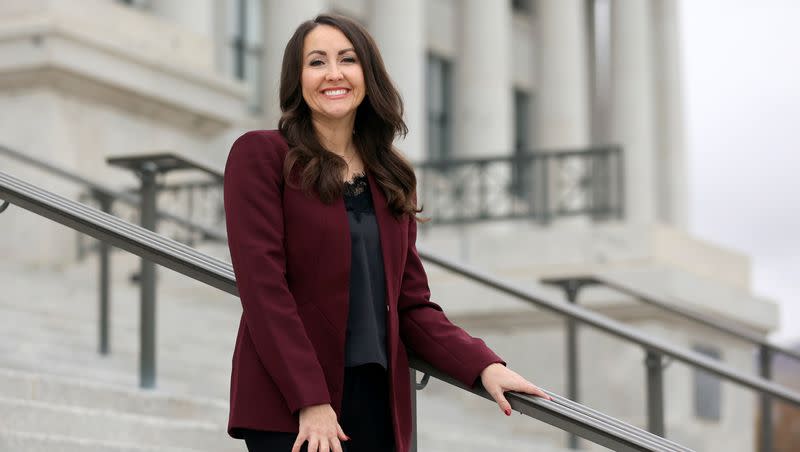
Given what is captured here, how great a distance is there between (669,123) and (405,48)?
13047 mm

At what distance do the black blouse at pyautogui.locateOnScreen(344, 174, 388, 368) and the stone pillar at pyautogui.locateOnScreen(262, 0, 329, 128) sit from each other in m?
18.7

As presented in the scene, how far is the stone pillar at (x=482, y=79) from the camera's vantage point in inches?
1100

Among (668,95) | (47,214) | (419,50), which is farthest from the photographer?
(668,95)

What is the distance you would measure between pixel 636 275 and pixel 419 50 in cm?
1234

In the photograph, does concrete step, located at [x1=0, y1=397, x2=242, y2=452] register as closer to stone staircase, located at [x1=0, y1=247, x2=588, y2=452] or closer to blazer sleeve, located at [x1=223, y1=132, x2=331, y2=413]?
stone staircase, located at [x1=0, y1=247, x2=588, y2=452]

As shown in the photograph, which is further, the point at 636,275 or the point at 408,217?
the point at 636,275

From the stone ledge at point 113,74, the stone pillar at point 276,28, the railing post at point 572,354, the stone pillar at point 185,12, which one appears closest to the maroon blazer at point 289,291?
the railing post at point 572,354

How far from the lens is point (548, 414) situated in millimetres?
4062

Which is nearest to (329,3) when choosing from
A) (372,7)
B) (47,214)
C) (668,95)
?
(372,7)

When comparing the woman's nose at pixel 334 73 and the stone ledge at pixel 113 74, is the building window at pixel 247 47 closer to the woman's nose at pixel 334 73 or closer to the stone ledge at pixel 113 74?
the stone ledge at pixel 113 74

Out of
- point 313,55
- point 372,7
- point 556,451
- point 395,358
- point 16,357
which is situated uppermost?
point 372,7

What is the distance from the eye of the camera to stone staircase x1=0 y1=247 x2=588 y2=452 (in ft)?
20.6

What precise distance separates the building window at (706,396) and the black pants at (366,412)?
32.8 feet

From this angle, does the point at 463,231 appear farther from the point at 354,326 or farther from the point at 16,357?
the point at 354,326
